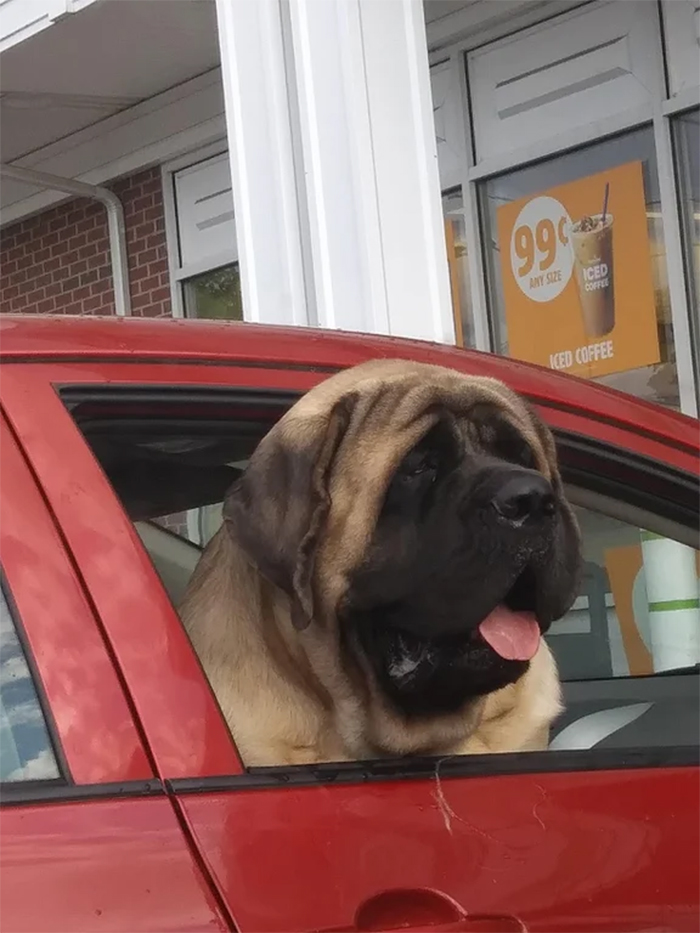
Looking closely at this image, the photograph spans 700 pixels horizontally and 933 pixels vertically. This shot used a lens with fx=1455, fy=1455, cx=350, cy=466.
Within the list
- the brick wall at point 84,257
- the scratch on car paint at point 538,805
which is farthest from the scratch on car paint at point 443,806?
the brick wall at point 84,257

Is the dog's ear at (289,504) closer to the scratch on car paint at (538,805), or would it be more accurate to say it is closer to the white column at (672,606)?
the scratch on car paint at (538,805)

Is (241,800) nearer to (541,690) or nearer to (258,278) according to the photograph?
(541,690)

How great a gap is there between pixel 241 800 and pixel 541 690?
0.77 meters

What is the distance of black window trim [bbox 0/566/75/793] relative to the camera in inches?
66.8

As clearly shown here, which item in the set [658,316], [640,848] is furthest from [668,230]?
[640,848]

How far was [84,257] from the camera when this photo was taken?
Answer: 34.3 feet

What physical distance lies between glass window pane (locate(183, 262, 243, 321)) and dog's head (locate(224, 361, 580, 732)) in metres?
7.32

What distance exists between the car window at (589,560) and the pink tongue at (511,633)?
0.64 ft

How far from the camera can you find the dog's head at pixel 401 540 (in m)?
Answer: 2.07

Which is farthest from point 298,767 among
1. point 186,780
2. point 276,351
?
point 276,351

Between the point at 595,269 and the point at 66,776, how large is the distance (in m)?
6.22

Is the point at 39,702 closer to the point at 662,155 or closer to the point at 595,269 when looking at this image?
the point at 662,155

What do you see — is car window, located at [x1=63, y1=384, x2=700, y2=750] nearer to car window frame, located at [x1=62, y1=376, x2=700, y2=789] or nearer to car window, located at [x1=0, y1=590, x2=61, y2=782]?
car window frame, located at [x1=62, y1=376, x2=700, y2=789]

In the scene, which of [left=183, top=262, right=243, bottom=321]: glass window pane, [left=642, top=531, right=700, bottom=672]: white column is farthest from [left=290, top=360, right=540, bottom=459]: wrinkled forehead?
[left=183, top=262, right=243, bottom=321]: glass window pane
